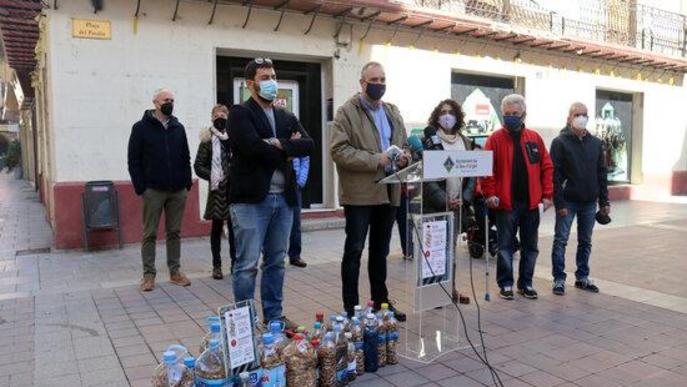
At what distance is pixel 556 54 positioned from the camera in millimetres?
13953

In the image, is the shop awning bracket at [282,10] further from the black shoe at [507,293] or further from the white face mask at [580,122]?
the black shoe at [507,293]

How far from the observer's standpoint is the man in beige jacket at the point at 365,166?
14.9 feet

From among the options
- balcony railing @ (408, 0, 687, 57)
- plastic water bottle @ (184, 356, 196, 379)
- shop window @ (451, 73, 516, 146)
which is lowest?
plastic water bottle @ (184, 356, 196, 379)

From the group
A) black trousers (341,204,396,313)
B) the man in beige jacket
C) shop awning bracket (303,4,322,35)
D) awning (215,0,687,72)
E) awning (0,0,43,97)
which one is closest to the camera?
the man in beige jacket

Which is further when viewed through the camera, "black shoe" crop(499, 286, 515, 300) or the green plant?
the green plant

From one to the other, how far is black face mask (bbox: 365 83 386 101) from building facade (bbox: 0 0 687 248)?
16.5 ft

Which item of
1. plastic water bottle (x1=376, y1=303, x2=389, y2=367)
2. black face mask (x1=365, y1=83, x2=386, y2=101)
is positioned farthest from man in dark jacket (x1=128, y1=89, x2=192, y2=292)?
plastic water bottle (x1=376, y1=303, x2=389, y2=367)

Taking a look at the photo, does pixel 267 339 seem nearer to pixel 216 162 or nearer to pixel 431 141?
pixel 431 141

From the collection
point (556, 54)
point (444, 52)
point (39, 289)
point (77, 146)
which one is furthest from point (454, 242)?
point (556, 54)

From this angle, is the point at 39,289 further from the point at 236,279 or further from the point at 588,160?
the point at 588,160

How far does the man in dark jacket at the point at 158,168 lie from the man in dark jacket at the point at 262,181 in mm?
2062

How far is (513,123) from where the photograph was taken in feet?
18.3

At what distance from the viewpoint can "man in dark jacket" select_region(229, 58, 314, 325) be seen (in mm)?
4148

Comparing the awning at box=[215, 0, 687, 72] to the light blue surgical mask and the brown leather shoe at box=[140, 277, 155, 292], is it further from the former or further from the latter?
the light blue surgical mask
